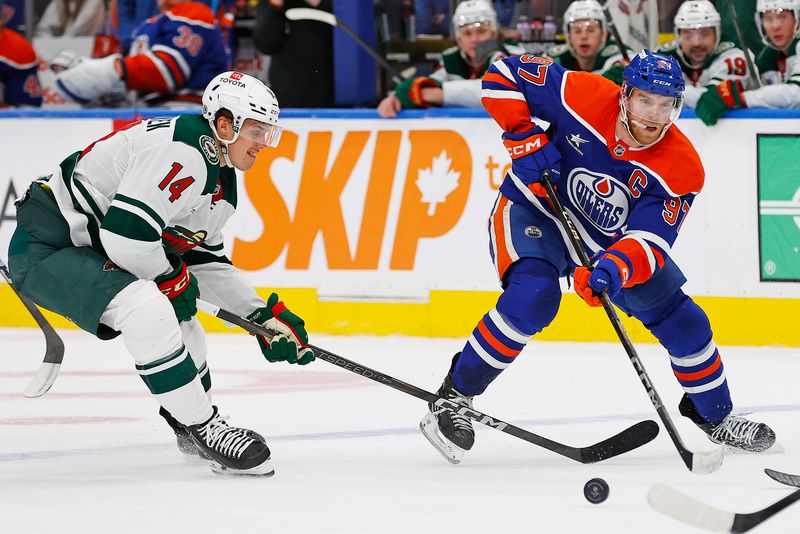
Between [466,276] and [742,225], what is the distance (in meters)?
1.18

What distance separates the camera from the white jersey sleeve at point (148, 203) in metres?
3.48

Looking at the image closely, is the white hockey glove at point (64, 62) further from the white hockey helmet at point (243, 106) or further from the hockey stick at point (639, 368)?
the hockey stick at point (639, 368)

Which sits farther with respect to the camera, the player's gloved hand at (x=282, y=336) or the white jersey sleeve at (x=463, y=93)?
the white jersey sleeve at (x=463, y=93)

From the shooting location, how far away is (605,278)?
365 cm

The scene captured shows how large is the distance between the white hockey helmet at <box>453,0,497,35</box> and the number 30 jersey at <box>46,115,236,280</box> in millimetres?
2966

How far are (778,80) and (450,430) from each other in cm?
302

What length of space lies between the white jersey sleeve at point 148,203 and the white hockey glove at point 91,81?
11.8ft

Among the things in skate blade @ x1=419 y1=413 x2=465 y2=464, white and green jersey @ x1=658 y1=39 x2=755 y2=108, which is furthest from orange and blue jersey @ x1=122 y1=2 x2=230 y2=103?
skate blade @ x1=419 y1=413 x2=465 y2=464

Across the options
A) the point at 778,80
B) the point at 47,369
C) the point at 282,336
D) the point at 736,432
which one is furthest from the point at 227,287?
the point at 778,80

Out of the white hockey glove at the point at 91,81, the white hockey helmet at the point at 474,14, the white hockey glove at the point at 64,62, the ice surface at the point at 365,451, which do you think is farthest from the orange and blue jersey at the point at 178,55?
the ice surface at the point at 365,451

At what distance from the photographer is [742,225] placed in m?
5.91

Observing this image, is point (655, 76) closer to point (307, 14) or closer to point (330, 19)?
point (330, 19)

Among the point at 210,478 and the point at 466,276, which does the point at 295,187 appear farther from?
the point at 210,478

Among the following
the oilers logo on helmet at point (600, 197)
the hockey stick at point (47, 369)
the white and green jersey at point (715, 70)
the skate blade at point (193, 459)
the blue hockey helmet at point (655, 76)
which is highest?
the blue hockey helmet at point (655, 76)
